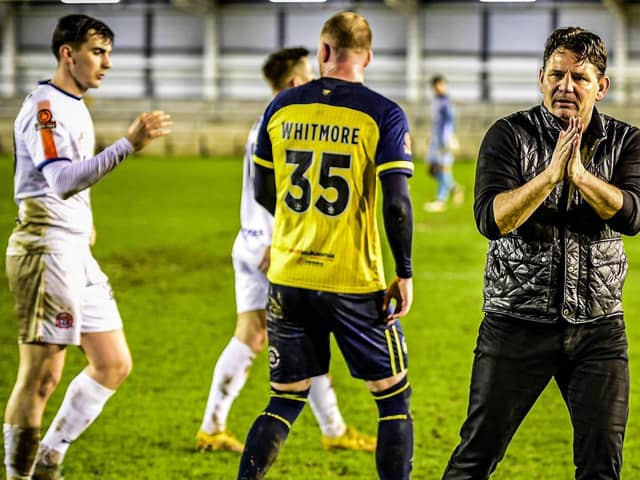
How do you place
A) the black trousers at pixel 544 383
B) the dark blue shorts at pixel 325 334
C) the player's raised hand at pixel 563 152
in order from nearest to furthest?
the player's raised hand at pixel 563 152 → the black trousers at pixel 544 383 → the dark blue shorts at pixel 325 334

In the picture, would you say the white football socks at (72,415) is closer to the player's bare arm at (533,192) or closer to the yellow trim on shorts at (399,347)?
the yellow trim on shorts at (399,347)

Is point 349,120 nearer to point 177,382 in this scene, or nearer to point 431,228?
point 177,382

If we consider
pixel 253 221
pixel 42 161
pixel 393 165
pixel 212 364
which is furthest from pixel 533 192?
pixel 212 364

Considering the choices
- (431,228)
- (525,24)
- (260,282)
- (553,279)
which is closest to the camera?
(553,279)

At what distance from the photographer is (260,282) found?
5.95 m

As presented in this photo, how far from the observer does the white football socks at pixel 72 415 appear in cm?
522

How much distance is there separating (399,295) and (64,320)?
1476 mm

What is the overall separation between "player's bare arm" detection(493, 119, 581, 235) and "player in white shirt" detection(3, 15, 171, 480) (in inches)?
66.6

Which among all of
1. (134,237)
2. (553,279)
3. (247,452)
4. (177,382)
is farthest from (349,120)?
(134,237)

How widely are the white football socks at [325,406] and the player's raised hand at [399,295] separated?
1362 mm

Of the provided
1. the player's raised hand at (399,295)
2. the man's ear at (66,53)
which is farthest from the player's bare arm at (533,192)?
the man's ear at (66,53)

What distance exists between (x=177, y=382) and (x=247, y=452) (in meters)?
3.26

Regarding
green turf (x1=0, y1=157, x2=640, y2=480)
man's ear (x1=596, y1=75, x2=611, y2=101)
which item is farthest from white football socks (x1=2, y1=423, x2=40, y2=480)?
man's ear (x1=596, y1=75, x2=611, y2=101)

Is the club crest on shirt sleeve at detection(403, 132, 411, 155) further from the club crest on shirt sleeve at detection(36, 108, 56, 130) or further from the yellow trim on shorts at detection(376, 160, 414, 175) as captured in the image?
the club crest on shirt sleeve at detection(36, 108, 56, 130)
